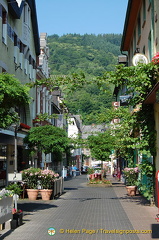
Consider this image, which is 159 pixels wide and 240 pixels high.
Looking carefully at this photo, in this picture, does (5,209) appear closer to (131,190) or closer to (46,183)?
(46,183)

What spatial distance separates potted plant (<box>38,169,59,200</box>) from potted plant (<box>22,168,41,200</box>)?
0.24 m

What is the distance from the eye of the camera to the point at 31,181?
2050 cm

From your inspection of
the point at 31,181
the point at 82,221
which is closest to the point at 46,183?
the point at 31,181

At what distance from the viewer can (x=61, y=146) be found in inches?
1093

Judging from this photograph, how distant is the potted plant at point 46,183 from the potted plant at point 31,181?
241 mm

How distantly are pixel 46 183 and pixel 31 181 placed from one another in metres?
0.75

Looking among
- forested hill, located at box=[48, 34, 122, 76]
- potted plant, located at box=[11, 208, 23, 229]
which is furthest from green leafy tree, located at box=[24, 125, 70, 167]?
forested hill, located at box=[48, 34, 122, 76]

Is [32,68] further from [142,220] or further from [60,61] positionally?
[60,61]

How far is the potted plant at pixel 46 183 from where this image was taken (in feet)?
66.0

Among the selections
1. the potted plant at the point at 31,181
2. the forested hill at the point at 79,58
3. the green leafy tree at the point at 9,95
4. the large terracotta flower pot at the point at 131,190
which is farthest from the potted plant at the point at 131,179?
the forested hill at the point at 79,58

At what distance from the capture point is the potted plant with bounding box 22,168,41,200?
66.1 feet

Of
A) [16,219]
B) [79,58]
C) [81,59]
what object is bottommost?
[16,219]

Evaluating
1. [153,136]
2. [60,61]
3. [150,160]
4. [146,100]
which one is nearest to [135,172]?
[150,160]

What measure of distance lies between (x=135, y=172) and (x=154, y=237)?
11.9 meters
